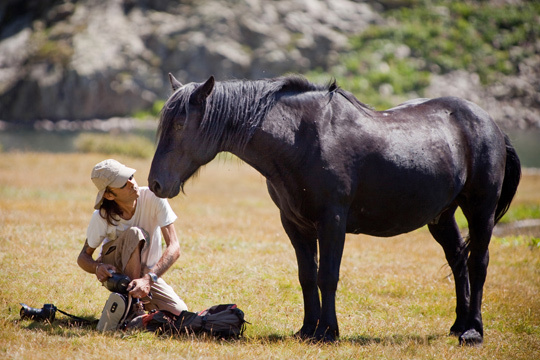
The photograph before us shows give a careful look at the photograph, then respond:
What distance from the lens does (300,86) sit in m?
5.59

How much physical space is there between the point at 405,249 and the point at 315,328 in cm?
555

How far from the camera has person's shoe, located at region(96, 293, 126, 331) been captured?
543cm

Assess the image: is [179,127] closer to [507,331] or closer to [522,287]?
[507,331]

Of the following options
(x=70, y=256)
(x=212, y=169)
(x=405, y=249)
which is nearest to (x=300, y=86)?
(x=70, y=256)

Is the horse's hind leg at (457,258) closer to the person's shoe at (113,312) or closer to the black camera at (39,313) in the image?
the person's shoe at (113,312)

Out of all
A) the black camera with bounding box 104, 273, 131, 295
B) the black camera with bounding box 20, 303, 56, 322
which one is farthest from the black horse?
the black camera with bounding box 20, 303, 56, 322

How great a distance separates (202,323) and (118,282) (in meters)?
0.89

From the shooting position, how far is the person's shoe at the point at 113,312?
5.43m

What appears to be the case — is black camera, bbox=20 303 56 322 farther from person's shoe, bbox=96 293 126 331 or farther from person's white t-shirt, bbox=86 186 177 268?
person's white t-shirt, bbox=86 186 177 268

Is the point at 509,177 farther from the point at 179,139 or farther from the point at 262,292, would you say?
the point at 179,139

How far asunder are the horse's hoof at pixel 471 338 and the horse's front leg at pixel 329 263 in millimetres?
1461

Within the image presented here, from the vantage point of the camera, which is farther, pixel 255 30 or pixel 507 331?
pixel 255 30

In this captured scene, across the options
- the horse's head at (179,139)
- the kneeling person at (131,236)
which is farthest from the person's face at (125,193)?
the horse's head at (179,139)

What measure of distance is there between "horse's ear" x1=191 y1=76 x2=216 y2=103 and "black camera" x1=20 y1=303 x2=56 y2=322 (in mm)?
2611
